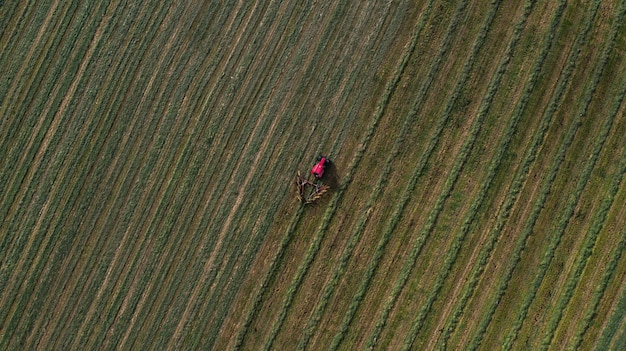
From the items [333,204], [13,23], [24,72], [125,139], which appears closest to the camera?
[333,204]

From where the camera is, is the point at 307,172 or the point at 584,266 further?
the point at 307,172

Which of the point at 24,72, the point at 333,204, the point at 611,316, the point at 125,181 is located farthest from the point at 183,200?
the point at 611,316

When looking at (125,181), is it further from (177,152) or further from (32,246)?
(32,246)

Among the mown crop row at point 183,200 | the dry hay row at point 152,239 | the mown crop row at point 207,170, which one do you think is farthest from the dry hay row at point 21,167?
the mown crop row at point 207,170

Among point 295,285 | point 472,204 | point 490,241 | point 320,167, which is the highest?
point 472,204

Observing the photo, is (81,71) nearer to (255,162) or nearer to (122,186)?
(122,186)
